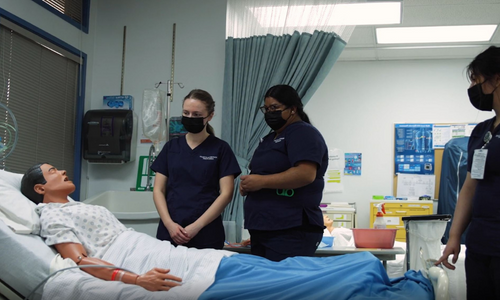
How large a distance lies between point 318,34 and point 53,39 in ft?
5.79

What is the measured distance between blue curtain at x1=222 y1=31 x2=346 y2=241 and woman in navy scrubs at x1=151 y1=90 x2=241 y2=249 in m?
0.90

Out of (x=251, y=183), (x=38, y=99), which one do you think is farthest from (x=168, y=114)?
(x=251, y=183)

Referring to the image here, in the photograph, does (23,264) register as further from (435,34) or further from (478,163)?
(435,34)

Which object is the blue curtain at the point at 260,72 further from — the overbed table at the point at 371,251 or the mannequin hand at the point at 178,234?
the mannequin hand at the point at 178,234

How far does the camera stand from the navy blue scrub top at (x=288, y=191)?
1.94 meters

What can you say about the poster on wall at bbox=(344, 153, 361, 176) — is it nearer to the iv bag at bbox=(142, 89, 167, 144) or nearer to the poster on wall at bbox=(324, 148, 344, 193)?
the poster on wall at bbox=(324, 148, 344, 193)

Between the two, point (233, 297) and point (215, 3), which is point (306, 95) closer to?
point (215, 3)

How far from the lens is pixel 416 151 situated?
5.79 meters

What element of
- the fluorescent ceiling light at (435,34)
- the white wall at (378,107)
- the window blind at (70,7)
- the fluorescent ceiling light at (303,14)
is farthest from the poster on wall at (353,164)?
the window blind at (70,7)

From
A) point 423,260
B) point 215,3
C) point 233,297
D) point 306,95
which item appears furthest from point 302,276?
point 215,3

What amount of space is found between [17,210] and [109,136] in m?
1.59

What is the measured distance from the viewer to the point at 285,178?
1900 millimetres

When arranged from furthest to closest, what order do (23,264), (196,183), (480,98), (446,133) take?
(446,133)
(196,183)
(480,98)
(23,264)

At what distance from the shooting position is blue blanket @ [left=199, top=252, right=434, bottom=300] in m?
1.26
